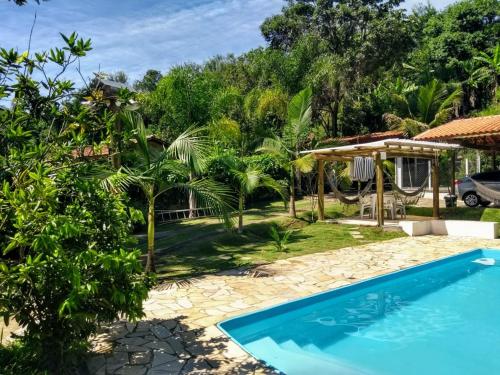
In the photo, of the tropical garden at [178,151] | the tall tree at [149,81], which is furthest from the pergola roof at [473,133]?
the tall tree at [149,81]

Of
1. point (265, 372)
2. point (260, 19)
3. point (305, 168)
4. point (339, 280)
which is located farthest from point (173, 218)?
point (260, 19)

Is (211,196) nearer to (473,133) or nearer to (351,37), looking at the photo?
(473,133)

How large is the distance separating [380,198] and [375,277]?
5324mm

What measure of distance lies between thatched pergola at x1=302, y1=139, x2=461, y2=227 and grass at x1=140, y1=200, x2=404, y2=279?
1058 mm

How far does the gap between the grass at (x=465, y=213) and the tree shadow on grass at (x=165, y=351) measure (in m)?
10.1

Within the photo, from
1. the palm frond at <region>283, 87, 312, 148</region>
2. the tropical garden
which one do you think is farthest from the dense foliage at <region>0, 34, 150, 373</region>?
the palm frond at <region>283, 87, 312, 148</region>

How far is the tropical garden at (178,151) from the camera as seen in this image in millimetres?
2787

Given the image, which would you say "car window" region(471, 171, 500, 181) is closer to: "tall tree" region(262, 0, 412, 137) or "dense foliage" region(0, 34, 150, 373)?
"tall tree" region(262, 0, 412, 137)

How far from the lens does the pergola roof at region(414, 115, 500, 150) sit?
41.8 ft

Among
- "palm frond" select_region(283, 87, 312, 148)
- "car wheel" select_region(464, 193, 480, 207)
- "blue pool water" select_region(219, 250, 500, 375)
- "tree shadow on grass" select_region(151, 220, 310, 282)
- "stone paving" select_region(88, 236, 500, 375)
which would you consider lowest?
"blue pool water" select_region(219, 250, 500, 375)

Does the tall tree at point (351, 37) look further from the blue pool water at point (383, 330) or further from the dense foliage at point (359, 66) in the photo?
the blue pool water at point (383, 330)

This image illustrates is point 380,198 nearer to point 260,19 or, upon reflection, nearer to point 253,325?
point 253,325

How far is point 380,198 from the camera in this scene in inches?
468

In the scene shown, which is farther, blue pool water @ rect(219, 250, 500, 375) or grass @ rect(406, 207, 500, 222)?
grass @ rect(406, 207, 500, 222)
